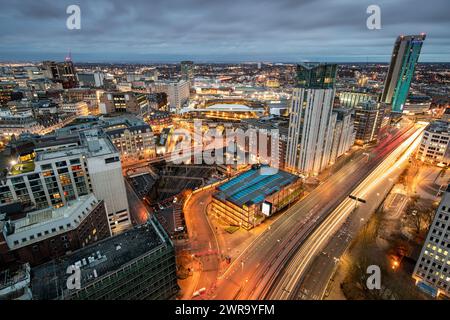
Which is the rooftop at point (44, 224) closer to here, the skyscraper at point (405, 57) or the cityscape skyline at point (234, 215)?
the cityscape skyline at point (234, 215)

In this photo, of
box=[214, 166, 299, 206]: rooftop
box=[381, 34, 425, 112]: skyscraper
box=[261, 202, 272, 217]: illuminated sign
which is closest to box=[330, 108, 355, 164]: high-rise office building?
box=[214, 166, 299, 206]: rooftop

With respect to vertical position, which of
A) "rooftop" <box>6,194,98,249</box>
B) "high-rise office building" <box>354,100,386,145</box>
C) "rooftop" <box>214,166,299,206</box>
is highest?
"high-rise office building" <box>354,100,386,145</box>

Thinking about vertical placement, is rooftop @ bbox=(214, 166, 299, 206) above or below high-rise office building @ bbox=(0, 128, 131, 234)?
below

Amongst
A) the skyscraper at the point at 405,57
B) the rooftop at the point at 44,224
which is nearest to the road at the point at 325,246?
the rooftop at the point at 44,224

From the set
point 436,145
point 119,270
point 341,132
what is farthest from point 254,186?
point 436,145

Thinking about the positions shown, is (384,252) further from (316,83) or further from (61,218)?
(61,218)

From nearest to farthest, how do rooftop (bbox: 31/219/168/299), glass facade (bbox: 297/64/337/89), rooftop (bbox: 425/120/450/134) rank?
1. rooftop (bbox: 31/219/168/299)
2. glass facade (bbox: 297/64/337/89)
3. rooftop (bbox: 425/120/450/134)

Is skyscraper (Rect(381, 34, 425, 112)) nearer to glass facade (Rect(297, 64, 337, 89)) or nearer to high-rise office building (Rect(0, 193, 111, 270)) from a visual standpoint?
glass facade (Rect(297, 64, 337, 89))
